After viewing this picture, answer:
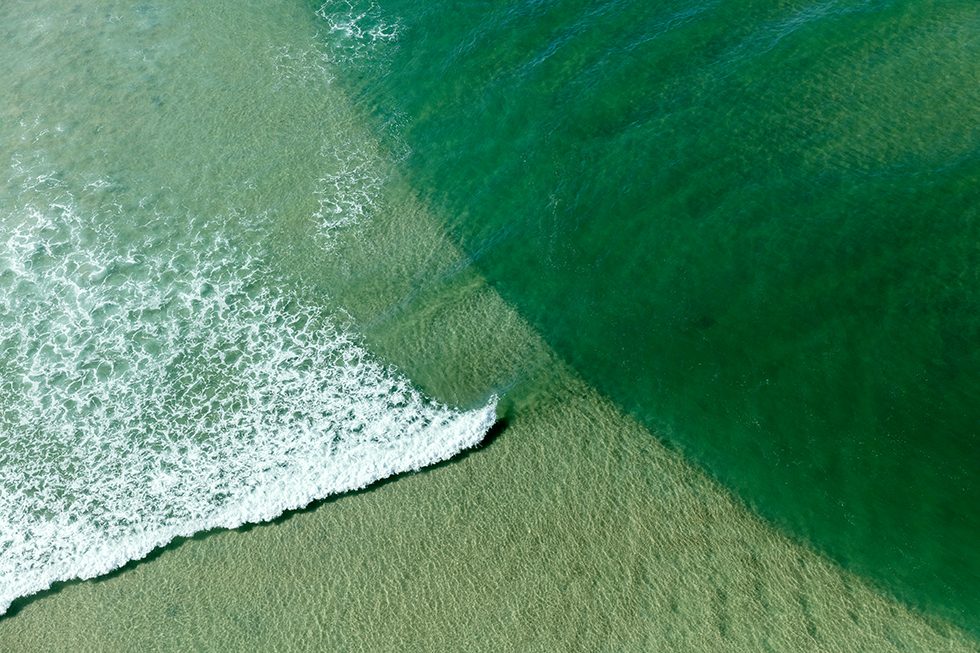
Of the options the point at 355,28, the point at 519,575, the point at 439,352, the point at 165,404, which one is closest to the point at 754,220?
the point at 439,352

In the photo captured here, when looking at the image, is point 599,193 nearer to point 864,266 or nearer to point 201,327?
point 864,266

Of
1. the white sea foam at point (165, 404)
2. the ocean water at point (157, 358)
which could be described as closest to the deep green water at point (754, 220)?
the ocean water at point (157, 358)

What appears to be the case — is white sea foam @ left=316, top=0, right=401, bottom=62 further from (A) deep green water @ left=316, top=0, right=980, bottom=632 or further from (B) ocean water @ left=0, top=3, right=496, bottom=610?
(B) ocean water @ left=0, top=3, right=496, bottom=610

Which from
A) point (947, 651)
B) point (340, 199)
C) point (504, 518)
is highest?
point (340, 199)

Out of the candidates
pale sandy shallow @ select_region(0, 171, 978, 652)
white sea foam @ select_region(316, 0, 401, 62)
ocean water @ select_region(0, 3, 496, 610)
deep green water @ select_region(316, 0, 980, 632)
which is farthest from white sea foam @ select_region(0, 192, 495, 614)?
white sea foam @ select_region(316, 0, 401, 62)

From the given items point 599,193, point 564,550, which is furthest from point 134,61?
point 564,550

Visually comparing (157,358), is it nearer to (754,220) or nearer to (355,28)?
(355,28)
